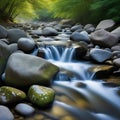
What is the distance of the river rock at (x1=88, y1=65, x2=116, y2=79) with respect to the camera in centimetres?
515

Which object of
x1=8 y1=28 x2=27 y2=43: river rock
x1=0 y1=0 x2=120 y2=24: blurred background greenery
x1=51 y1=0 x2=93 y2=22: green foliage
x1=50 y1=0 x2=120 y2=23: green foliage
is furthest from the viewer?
x1=51 y1=0 x2=93 y2=22: green foliage

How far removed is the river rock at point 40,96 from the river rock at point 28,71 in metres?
0.34

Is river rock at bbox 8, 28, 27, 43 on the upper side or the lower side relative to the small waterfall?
upper

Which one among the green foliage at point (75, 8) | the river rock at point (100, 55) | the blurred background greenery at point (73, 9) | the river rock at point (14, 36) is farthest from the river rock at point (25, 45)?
the green foliage at point (75, 8)

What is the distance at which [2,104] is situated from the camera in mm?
3801

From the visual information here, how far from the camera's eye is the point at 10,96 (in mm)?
3844

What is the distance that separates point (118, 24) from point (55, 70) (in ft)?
19.7

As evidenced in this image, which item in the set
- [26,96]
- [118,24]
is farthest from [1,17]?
[26,96]

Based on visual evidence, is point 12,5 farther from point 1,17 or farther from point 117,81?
point 117,81

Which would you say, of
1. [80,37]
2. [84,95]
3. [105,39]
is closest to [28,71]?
[84,95]

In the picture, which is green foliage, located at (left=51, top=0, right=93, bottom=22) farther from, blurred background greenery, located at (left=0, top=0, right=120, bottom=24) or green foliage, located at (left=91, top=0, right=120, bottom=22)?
green foliage, located at (left=91, top=0, right=120, bottom=22)

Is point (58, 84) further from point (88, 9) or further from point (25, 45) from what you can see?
point (88, 9)

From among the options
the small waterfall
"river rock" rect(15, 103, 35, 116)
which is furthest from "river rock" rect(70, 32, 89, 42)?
"river rock" rect(15, 103, 35, 116)

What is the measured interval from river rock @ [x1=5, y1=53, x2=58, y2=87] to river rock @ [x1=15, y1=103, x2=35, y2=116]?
69 centimetres
